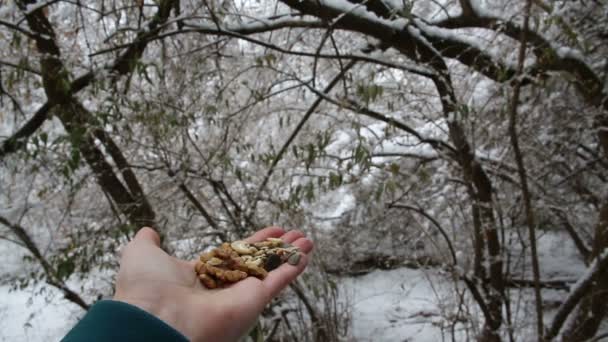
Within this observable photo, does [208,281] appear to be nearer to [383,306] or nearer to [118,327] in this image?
[118,327]

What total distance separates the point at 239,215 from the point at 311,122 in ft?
3.48

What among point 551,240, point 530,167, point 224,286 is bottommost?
point 551,240

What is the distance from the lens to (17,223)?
123 inches

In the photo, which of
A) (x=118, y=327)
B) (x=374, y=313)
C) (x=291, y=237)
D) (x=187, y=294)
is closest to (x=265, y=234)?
(x=291, y=237)

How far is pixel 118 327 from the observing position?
837mm

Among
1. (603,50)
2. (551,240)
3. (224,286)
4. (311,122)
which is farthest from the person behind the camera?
(551,240)

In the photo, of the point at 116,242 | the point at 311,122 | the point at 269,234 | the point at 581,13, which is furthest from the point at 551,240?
the point at 116,242

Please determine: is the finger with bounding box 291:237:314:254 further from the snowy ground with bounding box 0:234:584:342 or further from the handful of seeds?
the snowy ground with bounding box 0:234:584:342

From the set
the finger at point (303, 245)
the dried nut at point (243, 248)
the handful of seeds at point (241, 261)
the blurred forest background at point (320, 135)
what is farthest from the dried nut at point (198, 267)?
the blurred forest background at point (320, 135)

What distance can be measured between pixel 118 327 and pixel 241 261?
1.93 feet

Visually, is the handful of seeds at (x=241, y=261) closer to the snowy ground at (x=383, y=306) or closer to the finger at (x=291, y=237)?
the finger at (x=291, y=237)

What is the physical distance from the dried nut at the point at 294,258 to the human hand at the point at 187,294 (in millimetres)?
27

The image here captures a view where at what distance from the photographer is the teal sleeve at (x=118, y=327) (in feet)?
2.69

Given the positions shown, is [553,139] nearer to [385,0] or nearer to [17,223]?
[385,0]
